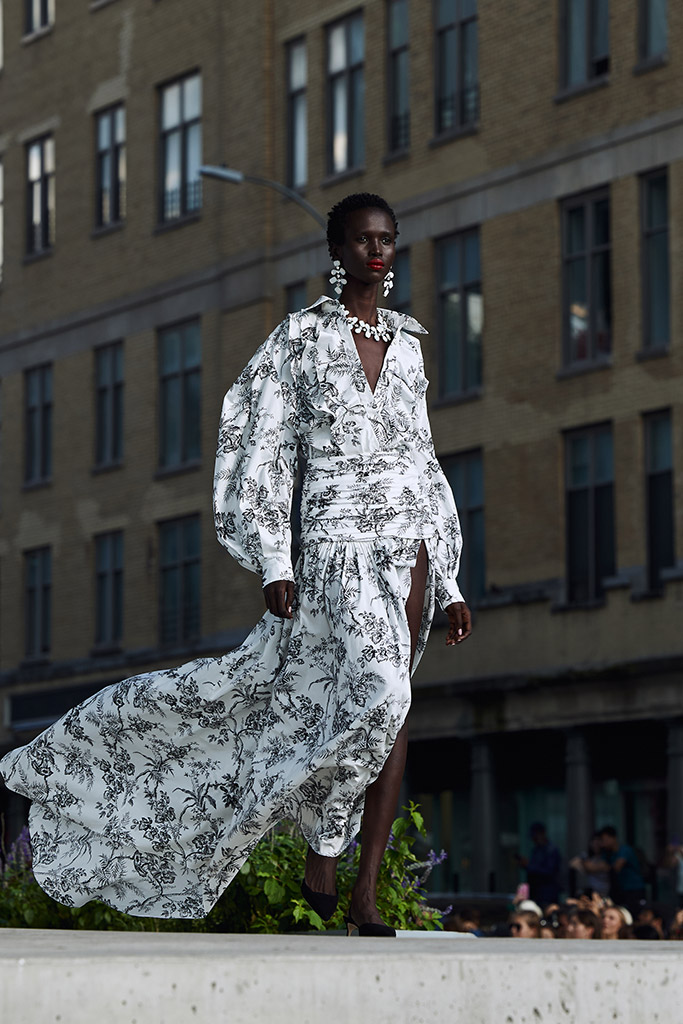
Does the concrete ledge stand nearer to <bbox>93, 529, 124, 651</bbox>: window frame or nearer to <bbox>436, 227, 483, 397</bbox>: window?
<bbox>436, 227, 483, 397</bbox>: window

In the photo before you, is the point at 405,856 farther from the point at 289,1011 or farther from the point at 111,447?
the point at 111,447

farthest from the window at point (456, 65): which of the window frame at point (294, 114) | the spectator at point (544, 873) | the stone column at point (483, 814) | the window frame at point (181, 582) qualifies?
the spectator at point (544, 873)

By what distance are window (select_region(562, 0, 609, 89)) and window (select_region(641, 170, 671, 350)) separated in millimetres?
1972

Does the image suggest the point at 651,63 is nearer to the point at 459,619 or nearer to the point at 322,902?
the point at 459,619

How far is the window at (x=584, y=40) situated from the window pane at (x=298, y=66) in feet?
22.7

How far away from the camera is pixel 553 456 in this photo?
3244 cm

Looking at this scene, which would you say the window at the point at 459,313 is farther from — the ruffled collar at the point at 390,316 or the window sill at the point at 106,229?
the ruffled collar at the point at 390,316

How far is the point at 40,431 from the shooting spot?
44.7 meters

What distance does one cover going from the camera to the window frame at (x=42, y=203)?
45344 millimetres

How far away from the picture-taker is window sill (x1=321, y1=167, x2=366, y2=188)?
121ft

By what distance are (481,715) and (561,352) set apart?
539cm

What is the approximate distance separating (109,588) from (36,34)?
1167 cm

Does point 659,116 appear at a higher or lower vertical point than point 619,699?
higher

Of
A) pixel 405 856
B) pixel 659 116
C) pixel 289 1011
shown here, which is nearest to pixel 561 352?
pixel 659 116
